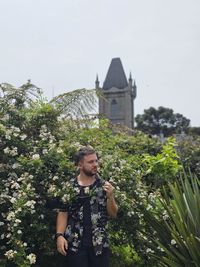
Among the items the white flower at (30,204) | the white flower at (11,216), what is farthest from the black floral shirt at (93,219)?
the white flower at (11,216)

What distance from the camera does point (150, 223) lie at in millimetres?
4824

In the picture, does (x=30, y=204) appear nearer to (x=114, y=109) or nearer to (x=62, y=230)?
(x=62, y=230)

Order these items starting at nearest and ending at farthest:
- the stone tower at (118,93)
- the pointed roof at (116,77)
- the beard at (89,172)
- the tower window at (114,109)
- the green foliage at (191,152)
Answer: the beard at (89,172)
the green foliage at (191,152)
the pointed roof at (116,77)
the stone tower at (118,93)
the tower window at (114,109)

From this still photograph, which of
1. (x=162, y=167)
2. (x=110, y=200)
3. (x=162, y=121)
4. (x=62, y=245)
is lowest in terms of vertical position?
(x=62, y=245)

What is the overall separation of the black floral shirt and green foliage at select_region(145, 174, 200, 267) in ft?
2.32

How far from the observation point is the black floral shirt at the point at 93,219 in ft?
12.5

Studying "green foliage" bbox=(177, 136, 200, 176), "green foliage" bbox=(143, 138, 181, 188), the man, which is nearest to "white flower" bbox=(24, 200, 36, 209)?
the man

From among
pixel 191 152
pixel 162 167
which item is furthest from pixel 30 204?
pixel 191 152

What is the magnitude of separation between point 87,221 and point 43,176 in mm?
837

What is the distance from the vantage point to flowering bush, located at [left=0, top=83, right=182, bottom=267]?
13.4 ft

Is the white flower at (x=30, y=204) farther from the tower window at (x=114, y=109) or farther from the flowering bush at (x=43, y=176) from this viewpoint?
the tower window at (x=114, y=109)

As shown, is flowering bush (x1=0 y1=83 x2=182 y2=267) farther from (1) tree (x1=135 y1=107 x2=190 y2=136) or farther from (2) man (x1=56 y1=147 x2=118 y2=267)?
(1) tree (x1=135 y1=107 x2=190 y2=136)

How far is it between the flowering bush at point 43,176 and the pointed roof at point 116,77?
6972cm

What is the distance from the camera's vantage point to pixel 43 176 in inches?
176
